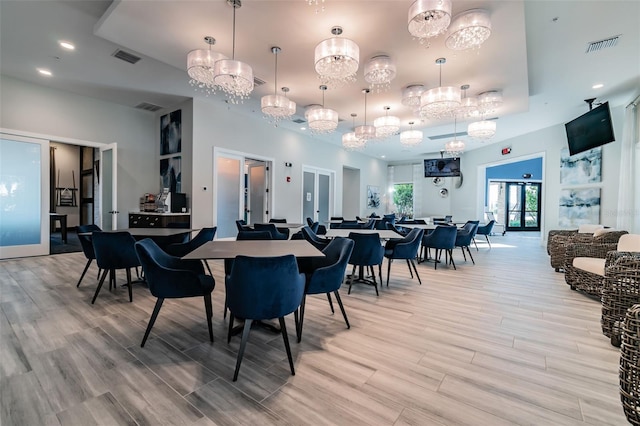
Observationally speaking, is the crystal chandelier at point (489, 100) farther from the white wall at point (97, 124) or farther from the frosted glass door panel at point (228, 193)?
the white wall at point (97, 124)

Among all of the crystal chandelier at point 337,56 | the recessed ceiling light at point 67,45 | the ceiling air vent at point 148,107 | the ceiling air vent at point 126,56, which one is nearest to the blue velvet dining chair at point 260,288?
the crystal chandelier at point 337,56

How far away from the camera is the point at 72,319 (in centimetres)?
292

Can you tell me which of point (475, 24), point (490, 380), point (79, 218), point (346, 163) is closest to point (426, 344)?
point (490, 380)

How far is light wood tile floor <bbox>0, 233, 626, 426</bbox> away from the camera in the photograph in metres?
1.66

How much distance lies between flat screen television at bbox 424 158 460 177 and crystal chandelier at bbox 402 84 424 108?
6.95 m

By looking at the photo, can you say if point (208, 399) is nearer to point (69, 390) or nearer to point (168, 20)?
point (69, 390)

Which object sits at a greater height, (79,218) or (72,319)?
(79,218)

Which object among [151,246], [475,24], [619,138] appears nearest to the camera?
[151,246]

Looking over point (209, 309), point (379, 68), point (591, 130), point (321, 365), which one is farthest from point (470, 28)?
point (591, 130)

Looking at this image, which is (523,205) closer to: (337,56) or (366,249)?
(366,249)

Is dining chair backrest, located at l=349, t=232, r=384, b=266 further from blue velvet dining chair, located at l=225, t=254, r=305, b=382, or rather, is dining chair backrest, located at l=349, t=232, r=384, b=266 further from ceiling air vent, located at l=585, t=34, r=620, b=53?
ceiling air vent, located at l=585, t=34, r=620, b=53

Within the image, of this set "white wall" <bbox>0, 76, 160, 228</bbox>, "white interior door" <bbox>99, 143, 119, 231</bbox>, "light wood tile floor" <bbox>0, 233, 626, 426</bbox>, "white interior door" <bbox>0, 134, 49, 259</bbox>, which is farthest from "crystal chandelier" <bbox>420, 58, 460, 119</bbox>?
"white interior door" <bbox>0, 134, 49, 259</bbox>

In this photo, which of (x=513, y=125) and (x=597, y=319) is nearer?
(x=597, y=319)

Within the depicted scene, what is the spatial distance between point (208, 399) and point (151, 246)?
5.40 feet
